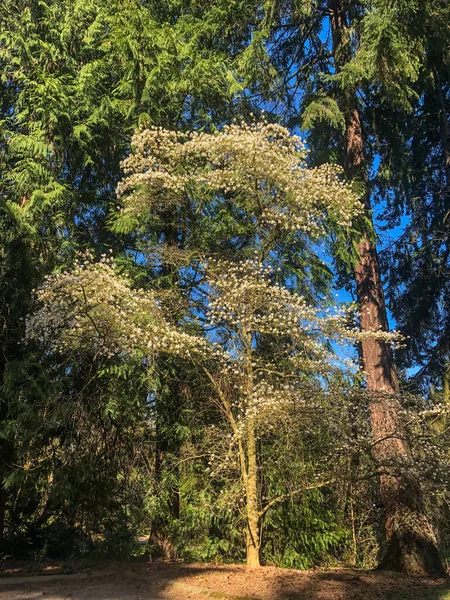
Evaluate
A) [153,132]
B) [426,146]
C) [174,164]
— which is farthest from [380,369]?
[426,146]

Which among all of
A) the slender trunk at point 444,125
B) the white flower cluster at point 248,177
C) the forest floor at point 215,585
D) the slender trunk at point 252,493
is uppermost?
the slender trunk at point 444,125

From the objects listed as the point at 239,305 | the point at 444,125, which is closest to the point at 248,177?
the point at 239,305

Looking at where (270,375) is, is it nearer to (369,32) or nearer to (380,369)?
(380,369)

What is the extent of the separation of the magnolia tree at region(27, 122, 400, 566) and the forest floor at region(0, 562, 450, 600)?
0.71 m

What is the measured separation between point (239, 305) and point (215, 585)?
136 inches

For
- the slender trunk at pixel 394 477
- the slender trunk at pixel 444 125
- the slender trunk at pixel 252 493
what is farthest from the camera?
the slender trunk at pixel 444 125

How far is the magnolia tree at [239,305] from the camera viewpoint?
21.3ft

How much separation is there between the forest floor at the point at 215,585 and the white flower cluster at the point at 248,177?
4583mm

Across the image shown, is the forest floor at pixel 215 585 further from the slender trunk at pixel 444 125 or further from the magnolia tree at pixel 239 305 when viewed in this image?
the slender trunk at pixel 444 125

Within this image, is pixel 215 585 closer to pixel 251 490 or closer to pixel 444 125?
pixel 251 490

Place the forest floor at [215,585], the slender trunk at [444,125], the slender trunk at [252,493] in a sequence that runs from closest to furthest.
→ the forest floor at [215,585]
the slender trunk at [252,493]
the slender trunk at [444,125]

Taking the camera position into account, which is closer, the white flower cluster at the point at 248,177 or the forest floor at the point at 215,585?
the forest floor at the point at 215,585

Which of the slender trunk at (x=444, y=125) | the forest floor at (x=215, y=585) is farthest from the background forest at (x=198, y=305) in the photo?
the slender trunk at (x=444, y=125)

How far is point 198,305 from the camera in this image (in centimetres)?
747
